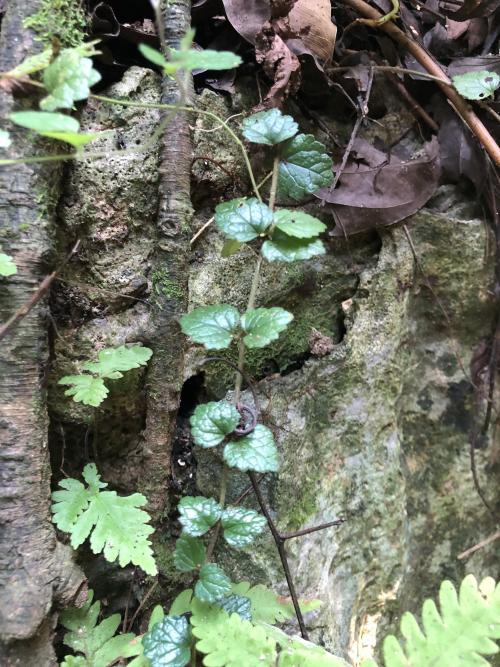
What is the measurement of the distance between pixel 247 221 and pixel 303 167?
0.83 ft

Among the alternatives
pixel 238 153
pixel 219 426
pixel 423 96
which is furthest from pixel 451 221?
pixel 219 426

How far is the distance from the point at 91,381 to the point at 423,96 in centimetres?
148

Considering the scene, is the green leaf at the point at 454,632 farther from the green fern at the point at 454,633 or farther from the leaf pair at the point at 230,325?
the leaf pair at the point at 230,325

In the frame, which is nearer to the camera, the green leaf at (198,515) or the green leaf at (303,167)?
the green leaf at (198,515)

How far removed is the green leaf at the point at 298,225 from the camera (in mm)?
1173

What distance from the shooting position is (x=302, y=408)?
5.01ft

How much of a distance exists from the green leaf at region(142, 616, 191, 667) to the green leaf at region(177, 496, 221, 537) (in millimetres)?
190

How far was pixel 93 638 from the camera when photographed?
1186mm

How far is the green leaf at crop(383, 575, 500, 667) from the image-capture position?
0.91m

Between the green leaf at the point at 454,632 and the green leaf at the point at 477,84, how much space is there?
1426mm

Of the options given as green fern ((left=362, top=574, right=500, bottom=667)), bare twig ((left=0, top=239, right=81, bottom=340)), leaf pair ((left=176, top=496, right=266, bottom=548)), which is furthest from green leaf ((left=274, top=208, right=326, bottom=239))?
green fern ((left=362, top=574, right=500, bottom=667))

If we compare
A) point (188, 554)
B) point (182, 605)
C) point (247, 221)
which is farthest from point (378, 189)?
point (182, 605)

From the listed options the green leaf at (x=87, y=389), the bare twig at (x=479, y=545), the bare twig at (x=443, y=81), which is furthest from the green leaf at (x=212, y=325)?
the bare twig at (x=479, y=545)

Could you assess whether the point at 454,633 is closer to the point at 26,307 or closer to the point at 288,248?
the point at 288,248
